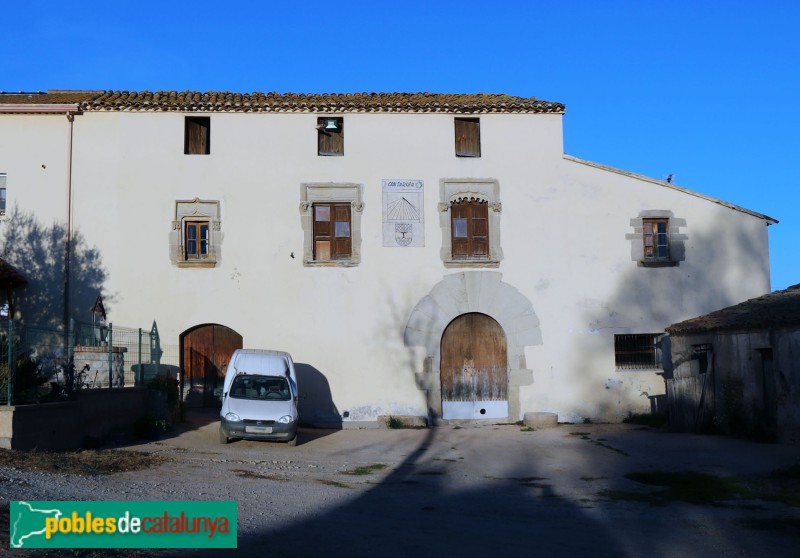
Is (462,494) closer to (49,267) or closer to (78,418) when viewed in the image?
(78,418)

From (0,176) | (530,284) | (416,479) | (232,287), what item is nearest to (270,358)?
(232,287)

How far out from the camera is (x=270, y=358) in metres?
16.5

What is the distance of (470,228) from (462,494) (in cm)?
1053

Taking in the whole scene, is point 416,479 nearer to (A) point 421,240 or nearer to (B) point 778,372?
(B) point 778,372

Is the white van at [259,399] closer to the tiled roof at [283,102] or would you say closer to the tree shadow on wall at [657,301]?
the tiled roof at [283,102]

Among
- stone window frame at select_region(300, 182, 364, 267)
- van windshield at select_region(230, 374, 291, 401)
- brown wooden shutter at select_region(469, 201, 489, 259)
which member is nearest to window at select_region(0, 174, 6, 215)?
stone window frame at select_region(300, 182, 364, 267)

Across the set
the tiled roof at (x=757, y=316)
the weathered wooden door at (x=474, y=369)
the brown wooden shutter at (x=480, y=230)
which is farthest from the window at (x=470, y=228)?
the tiled roof at (x=757, y=316)

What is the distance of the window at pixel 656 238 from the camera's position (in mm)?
20797

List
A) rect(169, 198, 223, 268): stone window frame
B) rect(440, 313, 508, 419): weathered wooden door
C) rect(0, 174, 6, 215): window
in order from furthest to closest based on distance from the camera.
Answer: rect(440, 313, 508, 419): weathered wooden door → rect(169, 198, 223, 268): stone window frame → rect(0, 174, 6, 215): window

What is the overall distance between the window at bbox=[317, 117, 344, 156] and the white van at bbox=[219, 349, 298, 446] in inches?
234

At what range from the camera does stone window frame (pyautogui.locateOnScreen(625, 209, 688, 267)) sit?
20.6 metres

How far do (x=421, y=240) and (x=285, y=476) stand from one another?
9373 mm

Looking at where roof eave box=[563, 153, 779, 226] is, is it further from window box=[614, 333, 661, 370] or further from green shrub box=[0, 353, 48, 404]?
green shrub box=[0, 353, 48, 404]

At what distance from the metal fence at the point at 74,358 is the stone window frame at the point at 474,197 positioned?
7.17m
